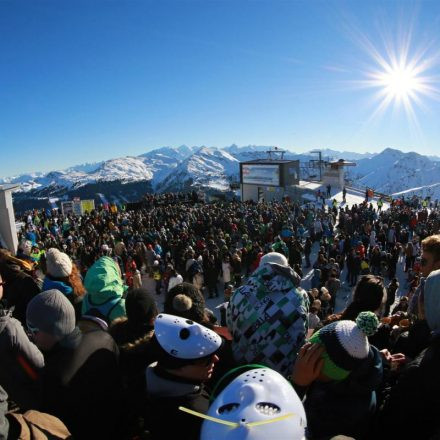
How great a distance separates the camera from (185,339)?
200 cm

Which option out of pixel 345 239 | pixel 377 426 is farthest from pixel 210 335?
pixel 345 239

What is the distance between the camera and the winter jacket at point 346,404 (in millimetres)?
1890

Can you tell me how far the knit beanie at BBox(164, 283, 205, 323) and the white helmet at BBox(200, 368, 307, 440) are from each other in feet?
5.46

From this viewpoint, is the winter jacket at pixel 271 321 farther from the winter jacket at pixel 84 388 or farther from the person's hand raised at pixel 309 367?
the winter jacket at pixel 84 388

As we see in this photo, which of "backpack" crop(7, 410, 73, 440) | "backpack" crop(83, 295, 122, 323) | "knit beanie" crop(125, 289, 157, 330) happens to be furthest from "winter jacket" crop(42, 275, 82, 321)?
"backpack" crop(7, 410, 73, 440)

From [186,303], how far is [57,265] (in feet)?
6.15

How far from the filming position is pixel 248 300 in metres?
2.63

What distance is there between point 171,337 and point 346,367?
3.33ft

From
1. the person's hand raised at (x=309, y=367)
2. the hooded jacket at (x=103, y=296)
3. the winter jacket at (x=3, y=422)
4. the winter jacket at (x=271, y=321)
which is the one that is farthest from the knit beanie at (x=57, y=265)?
the person's hand raised at (x=309, y=367)

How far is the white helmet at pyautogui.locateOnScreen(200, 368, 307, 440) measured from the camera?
1.16 meters

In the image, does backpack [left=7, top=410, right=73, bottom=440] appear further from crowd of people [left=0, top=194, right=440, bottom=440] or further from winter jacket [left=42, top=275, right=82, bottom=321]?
winter jacket [left=42, top=275, right=82, bottom=321]

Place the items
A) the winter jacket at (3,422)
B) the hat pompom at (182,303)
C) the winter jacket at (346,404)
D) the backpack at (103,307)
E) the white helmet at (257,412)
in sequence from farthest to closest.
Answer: the backpack at (103,307) → the hat pompom at (182,303) → the winter jacket at (346,404) → the winter jacket at (3,422) → the white helmet at (257,412)

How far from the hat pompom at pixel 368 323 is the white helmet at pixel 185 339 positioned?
0.85 m

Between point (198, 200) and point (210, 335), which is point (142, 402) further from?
point (198, 200)
